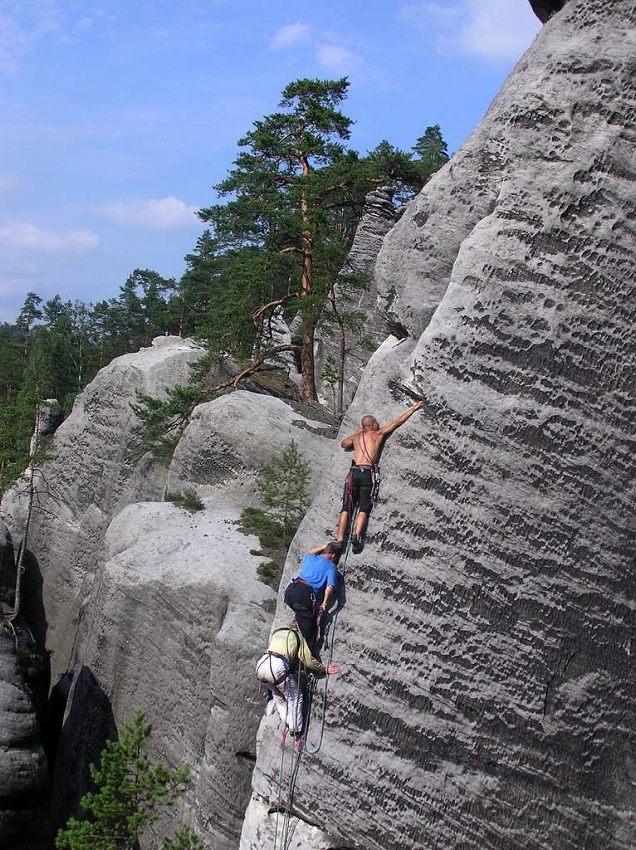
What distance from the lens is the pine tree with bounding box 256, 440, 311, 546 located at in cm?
1130

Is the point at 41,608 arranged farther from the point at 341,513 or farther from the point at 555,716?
the point at 555,716

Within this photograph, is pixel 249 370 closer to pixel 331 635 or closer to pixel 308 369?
pixel 308 369

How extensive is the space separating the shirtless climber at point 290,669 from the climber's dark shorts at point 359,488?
4.20 ft

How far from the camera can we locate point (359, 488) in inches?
304

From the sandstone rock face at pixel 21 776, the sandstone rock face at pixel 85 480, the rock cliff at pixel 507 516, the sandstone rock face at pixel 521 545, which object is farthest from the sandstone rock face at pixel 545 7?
the sandstone rock face at pixel 85 480

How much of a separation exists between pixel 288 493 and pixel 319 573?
3641 mm

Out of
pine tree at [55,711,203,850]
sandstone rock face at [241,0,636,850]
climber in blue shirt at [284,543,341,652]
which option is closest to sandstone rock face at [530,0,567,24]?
sandstone rock face at [241,0,636,850]

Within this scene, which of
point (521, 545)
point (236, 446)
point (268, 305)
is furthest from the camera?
point (268, 305)

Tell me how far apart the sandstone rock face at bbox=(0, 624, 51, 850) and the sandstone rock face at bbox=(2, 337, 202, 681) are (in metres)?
6.97

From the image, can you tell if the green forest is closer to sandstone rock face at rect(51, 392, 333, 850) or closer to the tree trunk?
the tree trunk

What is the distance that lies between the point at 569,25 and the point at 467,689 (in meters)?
6.11

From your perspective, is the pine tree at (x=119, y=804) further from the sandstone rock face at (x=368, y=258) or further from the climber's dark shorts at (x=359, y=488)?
the sandstone rock face at (x=368, y=258)

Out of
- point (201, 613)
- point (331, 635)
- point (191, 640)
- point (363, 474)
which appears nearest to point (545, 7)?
point (363, 474)

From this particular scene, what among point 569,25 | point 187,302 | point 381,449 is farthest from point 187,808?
point 187,302
